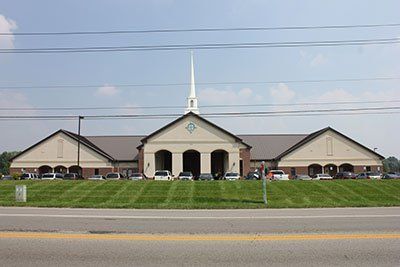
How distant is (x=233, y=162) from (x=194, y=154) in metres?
12.6

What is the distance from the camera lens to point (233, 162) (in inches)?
2210

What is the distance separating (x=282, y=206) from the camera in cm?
1939

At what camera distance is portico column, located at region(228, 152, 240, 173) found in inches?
2206

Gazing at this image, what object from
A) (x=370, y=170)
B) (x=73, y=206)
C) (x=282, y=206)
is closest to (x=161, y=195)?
(x=73, y=206)

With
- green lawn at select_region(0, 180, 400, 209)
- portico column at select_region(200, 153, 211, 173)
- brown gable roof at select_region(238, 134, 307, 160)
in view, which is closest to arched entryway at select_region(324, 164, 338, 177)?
brown gable roof at select_region(238, 134, 307, 160)

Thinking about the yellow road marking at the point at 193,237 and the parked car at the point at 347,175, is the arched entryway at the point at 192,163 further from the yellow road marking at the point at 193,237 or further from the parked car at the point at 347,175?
the yellow road marking at the point at 193,237

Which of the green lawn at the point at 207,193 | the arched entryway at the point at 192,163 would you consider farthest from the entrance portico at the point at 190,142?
the green lawn at the point at 207,193

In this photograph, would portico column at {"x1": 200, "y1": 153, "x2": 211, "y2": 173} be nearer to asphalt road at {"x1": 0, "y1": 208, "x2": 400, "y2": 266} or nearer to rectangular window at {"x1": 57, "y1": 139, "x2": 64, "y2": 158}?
rectangular window at {"x1": 57, "y1": 139, "x2": 64, "y2": 158}

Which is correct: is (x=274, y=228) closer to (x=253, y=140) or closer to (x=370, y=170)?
(x=370, y=170)

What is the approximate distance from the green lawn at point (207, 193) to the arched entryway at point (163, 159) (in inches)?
1188

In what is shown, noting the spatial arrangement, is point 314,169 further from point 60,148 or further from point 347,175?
point 60,148

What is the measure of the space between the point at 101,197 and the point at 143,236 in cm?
1553

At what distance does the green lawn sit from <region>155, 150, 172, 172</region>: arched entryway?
30.2 meters

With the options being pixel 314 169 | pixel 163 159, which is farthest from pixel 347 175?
pixel 163 159
